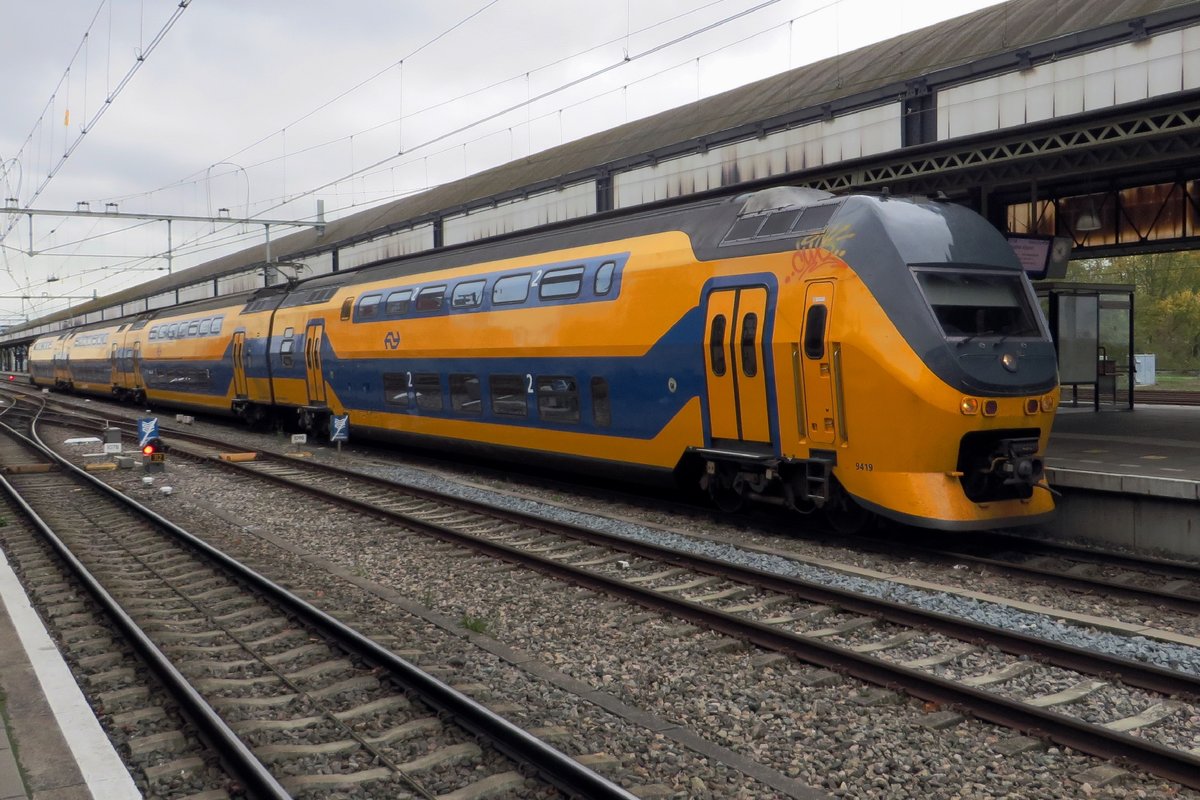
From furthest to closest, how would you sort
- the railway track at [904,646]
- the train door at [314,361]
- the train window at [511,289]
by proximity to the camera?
the train door at [314,361] → the train window at [511,289] → the railway track at [904,646]

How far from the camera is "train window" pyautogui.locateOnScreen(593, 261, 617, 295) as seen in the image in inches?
488

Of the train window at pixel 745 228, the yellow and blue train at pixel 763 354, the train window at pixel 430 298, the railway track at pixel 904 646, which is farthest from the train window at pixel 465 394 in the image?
the train window at pixel 745 228

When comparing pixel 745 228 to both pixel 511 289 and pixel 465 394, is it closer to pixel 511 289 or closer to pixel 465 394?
pixel 511 289

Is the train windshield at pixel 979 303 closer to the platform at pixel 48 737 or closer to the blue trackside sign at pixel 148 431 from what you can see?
the platform at pixel 48 737

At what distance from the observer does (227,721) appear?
217 inches

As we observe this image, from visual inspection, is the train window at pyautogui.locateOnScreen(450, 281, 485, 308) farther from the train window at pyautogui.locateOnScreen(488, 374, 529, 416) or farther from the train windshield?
the train windshield

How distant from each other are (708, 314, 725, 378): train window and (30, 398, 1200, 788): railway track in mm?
2135

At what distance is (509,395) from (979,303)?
23.2 feet

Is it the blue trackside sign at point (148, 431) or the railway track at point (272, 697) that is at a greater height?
the blue trackside sign at point (148, 431)

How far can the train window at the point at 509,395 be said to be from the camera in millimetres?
14109

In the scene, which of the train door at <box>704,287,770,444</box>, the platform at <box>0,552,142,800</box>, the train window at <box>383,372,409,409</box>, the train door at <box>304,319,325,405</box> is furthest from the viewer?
the train door at <box>304,319,325,405</box>

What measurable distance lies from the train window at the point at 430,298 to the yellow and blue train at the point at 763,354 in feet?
0.13

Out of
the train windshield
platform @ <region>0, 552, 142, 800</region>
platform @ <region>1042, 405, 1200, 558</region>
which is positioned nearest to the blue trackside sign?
platform @ <region>0, 552, 142, 800</region>

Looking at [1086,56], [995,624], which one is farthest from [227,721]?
[1086,56]
